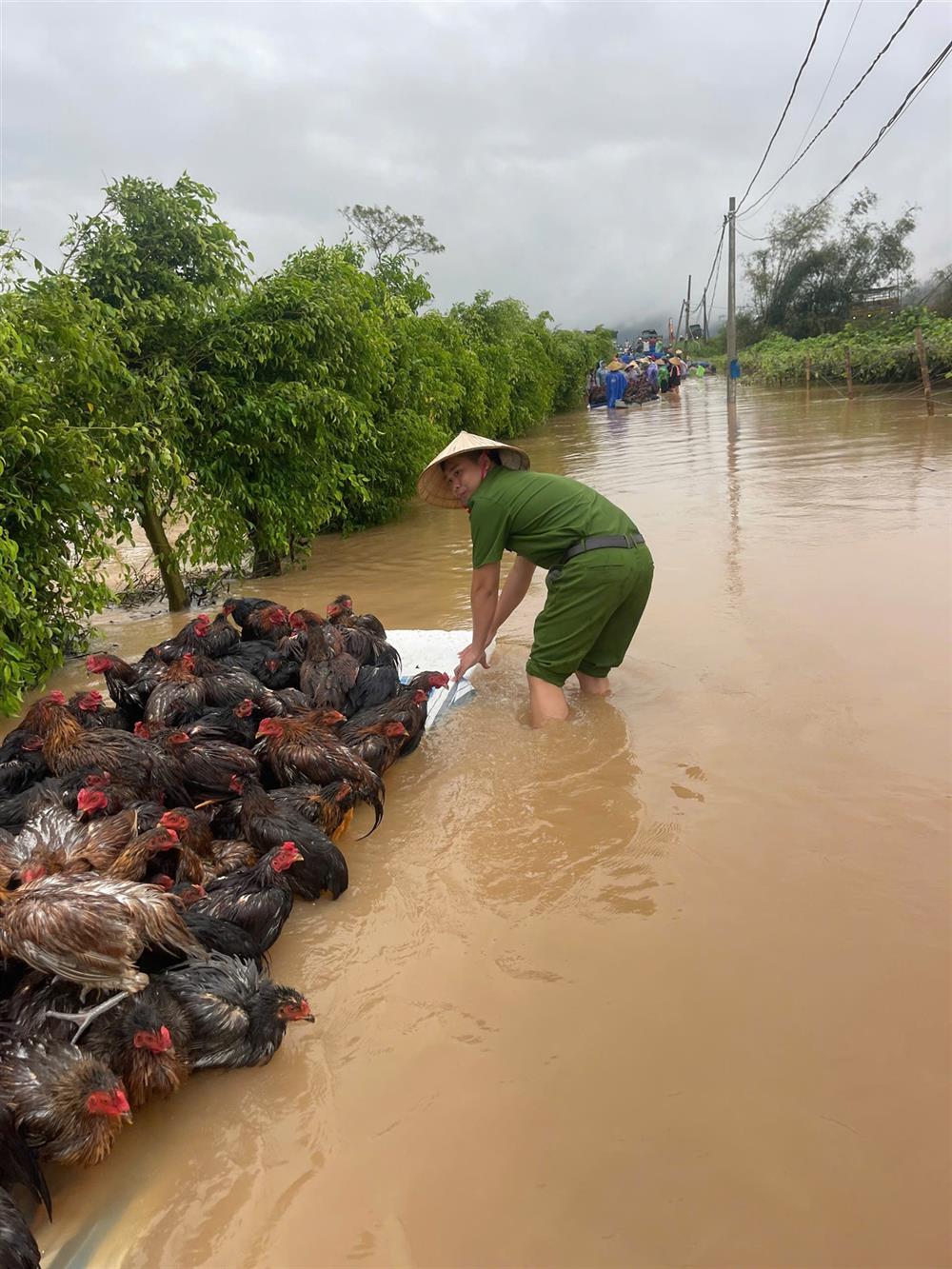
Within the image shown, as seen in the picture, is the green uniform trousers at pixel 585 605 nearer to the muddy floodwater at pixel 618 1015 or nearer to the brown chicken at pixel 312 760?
the muddy floodwater at pixel 618 1015

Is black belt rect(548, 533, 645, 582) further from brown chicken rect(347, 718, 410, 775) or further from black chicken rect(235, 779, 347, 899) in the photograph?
black chicken rect(235, 779, 347, 899)

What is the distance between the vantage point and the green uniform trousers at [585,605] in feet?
14.6

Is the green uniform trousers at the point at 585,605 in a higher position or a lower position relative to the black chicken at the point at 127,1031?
higher

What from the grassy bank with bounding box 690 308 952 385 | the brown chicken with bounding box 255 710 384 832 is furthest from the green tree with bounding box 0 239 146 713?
the grassy bank with bounding box 690 308 952 385

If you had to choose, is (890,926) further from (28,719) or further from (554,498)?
(28,719)

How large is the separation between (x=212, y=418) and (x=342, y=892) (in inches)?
226

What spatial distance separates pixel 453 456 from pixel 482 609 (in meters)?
0.92

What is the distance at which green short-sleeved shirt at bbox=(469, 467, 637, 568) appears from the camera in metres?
4.52

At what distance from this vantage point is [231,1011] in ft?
8.06

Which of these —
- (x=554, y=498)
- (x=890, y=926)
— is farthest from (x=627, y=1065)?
(x=554, y=498)

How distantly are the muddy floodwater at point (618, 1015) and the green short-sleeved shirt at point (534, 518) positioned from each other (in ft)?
3.52

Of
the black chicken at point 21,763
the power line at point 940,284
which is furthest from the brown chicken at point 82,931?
the power line at point 940,284

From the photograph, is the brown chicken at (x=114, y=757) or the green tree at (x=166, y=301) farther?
the green tree at (x=166, y=301)

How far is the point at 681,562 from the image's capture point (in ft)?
26.6
